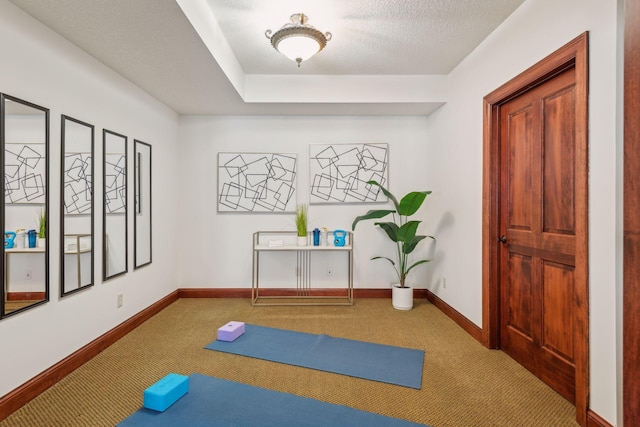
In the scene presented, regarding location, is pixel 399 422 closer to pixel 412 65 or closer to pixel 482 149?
pixel 482 149

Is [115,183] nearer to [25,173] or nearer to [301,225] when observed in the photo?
[25,173]

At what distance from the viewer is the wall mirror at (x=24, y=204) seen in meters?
1.90

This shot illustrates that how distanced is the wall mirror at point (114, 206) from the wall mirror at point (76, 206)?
190mm

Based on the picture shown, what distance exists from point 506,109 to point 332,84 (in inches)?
71.0

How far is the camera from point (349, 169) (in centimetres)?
426

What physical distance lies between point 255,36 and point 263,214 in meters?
2.13

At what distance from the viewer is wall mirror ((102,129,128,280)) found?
284cm

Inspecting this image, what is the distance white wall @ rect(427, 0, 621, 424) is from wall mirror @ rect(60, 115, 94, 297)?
3236 millimetres

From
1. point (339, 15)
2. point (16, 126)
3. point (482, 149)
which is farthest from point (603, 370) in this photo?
point (16, 126)

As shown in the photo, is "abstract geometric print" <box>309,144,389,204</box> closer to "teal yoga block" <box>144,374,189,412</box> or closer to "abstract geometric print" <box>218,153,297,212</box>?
"abstract geometric print" <box>218,153,297,212</box>

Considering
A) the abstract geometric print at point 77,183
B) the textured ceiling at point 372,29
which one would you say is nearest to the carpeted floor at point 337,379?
the abstract geometric print at point 77,183

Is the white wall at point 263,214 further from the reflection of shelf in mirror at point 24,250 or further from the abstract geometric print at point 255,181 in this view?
the reflection of shelf in mirror at point 24,250

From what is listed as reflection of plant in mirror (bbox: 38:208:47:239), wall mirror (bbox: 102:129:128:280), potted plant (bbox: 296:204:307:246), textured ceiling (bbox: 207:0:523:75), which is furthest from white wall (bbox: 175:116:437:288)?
reflection of plant in mirror (bbox: 38:208:47:239)

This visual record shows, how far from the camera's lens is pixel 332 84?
3.70m
